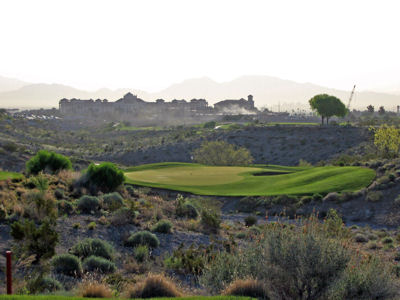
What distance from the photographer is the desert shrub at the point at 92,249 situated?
43.7 feet

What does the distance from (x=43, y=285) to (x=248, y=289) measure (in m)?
4.64

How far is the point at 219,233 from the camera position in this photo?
1978 cm

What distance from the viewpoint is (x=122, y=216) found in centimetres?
1739

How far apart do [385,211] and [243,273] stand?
68.6ft

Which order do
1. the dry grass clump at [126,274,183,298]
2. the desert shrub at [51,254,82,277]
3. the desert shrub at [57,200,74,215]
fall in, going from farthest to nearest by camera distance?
the desert shrub at [57,200,74,215]
the desert shrub at [51,254,82,277]
the dry grass clump at [126,274,183,298]

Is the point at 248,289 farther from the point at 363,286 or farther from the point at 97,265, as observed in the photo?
the point at 97,265

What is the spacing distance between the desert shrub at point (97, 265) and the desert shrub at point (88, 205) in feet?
20.6

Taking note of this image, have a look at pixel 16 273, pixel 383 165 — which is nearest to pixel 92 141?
pixel 383 165

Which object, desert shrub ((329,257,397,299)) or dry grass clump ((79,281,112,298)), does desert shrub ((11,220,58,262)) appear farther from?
desert shrub ((329,257,397,299))

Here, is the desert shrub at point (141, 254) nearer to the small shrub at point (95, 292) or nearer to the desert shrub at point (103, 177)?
the small shrub at point (95, 292)

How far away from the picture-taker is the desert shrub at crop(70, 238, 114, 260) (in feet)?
43.7

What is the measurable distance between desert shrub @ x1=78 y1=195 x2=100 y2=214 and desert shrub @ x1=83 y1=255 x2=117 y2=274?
629 cm

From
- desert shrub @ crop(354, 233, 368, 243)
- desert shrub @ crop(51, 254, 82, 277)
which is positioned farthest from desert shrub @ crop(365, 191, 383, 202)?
desert shrub @ crop(51, 254, 82, 277)

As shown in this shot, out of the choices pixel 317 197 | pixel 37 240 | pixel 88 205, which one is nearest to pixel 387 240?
pixel 317 197
